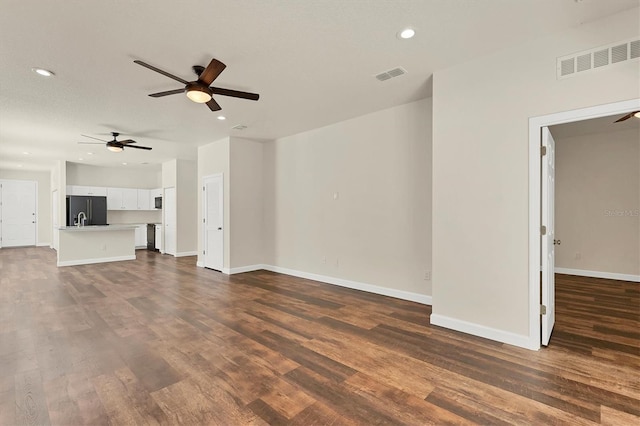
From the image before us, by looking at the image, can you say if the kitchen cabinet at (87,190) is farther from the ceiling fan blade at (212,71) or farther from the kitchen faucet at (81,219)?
the ceiling fan blade at (212,71)

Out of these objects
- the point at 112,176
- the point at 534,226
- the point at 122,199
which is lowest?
the point at 534,226

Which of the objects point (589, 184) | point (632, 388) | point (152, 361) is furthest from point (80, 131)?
point (589, 184)

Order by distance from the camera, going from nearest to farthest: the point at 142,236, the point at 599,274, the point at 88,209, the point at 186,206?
the point at 599,274
the point at 186,206
the point at 88,209
the point at 142,236

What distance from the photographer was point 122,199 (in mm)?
10219

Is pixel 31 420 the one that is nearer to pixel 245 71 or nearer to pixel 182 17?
pixel 182 17

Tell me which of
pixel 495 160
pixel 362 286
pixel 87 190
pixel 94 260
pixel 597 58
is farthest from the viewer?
pixel 87 190

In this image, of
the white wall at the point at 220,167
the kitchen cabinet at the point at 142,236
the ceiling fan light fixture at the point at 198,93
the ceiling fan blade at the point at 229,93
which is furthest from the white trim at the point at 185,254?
the ceiling fan blade at the point at 229,93

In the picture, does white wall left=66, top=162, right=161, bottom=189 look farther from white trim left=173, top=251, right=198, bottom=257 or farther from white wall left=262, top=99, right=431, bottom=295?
white wall left=262, top=99, right=431, bottom=295

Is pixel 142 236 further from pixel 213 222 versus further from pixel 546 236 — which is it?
pixel 546 236

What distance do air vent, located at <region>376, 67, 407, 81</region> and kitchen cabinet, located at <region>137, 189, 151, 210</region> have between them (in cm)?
1005

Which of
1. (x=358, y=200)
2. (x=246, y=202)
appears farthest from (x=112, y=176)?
(x=358, y=200)

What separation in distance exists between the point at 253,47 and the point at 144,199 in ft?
Result: 32.0

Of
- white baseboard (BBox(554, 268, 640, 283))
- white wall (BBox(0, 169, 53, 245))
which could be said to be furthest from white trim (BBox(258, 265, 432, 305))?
white wall (BBox(0, 169, 53, 245))

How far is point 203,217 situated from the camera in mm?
7008
